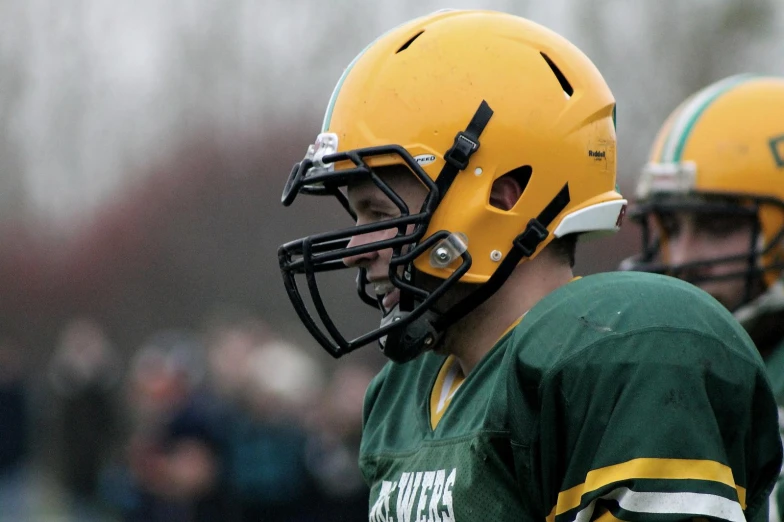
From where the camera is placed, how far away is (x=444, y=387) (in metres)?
2.28

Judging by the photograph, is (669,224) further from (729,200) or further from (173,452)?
(173,452)

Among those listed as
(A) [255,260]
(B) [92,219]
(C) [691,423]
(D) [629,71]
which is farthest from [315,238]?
(B) [92,219]

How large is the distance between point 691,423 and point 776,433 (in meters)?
0.21

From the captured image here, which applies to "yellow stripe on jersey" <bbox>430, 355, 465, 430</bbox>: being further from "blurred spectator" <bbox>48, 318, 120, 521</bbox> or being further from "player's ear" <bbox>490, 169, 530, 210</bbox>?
"blurred spectator" <bbox>48, 318, 120, 521</bbox>

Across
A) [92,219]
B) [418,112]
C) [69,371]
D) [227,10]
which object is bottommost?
[69,371]

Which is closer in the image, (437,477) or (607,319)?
(607,319)

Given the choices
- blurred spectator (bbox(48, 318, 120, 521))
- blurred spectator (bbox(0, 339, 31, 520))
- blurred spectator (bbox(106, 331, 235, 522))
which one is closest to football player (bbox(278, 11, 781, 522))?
blurred spectator (bbox(106, 331, 235, 522))

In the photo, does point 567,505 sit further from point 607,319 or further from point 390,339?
point 390,339

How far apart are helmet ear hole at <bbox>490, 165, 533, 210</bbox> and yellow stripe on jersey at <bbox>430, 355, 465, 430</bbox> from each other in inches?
13.2

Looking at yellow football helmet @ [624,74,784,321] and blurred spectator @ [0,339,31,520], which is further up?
yellow football helmet @ [624,74,784,321]

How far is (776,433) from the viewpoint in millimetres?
1810

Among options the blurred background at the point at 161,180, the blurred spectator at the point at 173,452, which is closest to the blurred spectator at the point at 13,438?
the blurred background at the point at 161,180

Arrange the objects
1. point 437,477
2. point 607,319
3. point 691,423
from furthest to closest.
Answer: point 437,477
point 607,319
point 691,423

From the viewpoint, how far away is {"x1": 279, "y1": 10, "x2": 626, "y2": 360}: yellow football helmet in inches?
82.7
